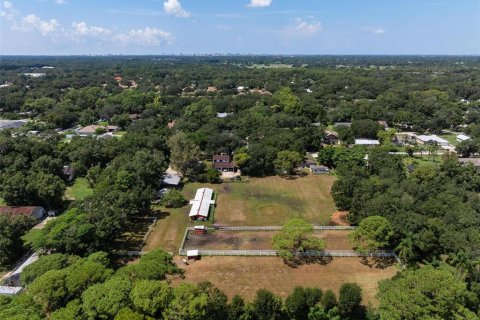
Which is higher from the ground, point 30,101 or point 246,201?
point 30,101

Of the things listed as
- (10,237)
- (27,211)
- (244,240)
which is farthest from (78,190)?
(244,240)

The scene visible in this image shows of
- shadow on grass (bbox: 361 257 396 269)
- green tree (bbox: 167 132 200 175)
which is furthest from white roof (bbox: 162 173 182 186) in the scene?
shadow on grass (bbox: 361 257 396 269)

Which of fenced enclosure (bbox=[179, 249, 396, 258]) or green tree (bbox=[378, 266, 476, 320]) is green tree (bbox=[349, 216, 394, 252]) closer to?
fenced enclosure (bbox=[179, 249, 396, 258])

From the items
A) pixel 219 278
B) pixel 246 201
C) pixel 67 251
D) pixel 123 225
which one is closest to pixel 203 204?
pixel 246 201

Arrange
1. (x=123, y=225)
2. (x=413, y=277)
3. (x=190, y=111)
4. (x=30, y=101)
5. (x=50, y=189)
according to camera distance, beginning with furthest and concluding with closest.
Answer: (x=30, y=101)
(x=190, y=111)
(x=50, y=189)
(x=123, y=225)
(x=413, y=277)

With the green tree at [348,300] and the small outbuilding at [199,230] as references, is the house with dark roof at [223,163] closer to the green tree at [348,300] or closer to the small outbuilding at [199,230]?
the small outbuilding at [199,230]

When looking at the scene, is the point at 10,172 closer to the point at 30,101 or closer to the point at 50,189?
the point at 50,189
